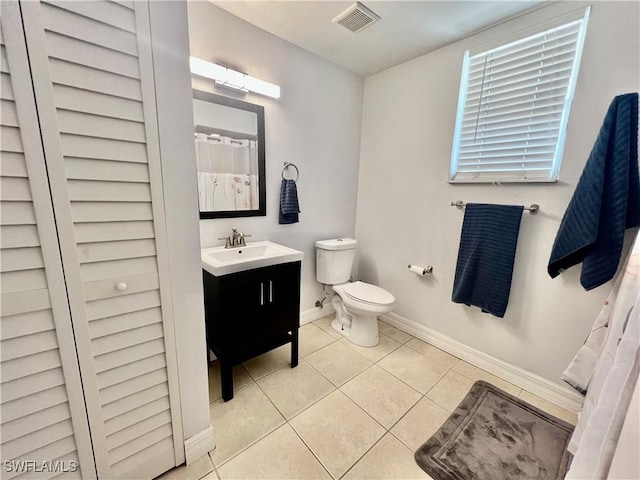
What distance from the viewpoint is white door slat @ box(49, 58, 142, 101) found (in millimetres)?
711

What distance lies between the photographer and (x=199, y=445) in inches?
47.0

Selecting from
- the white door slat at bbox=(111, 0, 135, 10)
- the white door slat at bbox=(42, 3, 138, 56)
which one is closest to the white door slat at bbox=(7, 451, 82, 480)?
the white door slat at bbox=(42, 3, 138, 56)

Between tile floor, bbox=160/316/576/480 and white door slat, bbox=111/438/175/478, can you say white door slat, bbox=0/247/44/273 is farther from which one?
tile floor, bbox=160/316/576/480

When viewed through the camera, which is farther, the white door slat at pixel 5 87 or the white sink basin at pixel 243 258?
the white sink basin at pixel 243 258

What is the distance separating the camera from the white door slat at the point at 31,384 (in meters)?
0.74

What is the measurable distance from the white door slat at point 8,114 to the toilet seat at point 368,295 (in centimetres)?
188

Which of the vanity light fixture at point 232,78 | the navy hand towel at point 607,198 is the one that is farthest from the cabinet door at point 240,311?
the navy hand towel at point 607,198

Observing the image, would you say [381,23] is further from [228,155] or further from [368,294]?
[368,294]

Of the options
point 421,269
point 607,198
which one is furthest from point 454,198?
point 607,198

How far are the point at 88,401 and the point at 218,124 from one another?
1.54 m

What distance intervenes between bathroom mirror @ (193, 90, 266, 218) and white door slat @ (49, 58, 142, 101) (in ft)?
2.61

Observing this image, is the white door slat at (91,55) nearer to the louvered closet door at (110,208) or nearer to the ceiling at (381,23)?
the louvered closet door at (110,208)

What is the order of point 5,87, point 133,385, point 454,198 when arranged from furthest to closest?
point 454,198, point 133,385, point 5,87

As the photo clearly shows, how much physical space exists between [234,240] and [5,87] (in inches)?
49.0
